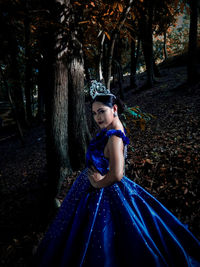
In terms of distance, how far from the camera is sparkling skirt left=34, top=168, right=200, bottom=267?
5.02ft

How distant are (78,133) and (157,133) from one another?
9.18ft

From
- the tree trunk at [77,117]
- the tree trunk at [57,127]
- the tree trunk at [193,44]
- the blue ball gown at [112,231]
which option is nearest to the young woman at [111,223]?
the blue ball gown at [112,231]

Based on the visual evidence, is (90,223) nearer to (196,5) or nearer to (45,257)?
(45,257)

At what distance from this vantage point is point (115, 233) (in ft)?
5.25

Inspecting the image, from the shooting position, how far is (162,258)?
1.55 m

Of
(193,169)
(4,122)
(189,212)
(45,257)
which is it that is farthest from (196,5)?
(4,122)

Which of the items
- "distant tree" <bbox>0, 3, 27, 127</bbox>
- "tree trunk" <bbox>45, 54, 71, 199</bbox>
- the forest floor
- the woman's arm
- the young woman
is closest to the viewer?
the woman's arm

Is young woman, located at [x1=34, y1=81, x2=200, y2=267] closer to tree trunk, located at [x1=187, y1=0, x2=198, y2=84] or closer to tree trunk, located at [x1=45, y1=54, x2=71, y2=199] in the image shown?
tree trunk, located at [x1=45, y1=54, x2=71, y2=199]

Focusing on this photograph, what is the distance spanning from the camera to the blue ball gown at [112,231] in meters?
1.53

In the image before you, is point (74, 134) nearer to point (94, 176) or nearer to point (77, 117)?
point (77, 117)

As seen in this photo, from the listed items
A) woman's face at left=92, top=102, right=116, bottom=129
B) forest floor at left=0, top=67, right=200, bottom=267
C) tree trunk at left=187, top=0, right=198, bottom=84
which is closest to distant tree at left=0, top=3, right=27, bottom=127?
forest floor at left=0, top=67, right=200, bottom=267

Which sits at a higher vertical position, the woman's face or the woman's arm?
the woman's face

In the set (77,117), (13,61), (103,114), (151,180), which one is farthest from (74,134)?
(13,61)

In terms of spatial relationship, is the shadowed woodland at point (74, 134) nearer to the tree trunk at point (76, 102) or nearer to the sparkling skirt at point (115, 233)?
the tree trunk at point (76, 102)
